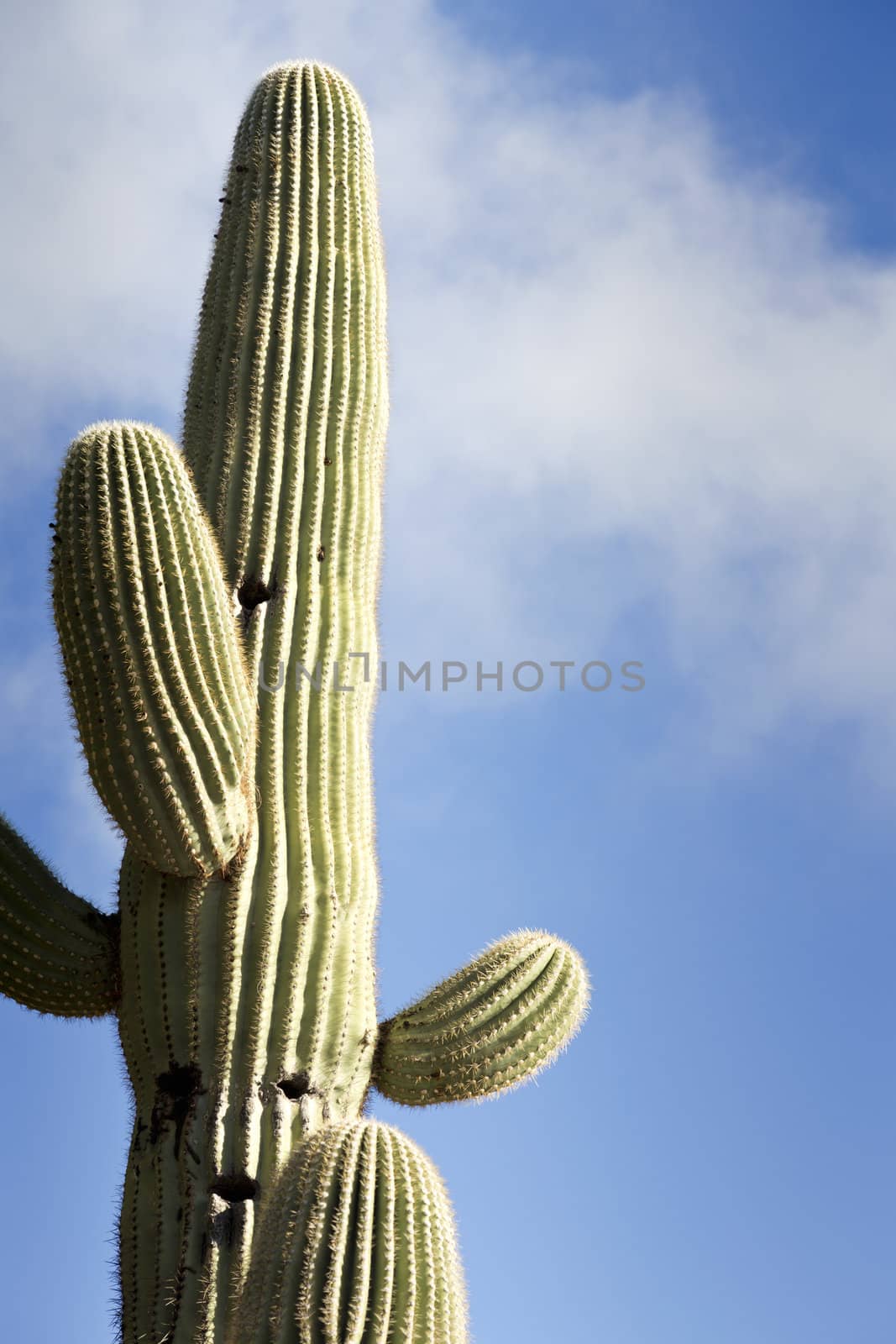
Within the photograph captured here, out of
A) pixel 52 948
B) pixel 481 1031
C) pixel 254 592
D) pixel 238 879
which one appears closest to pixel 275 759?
pixel 238 879

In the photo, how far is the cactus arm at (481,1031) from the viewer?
4.52 m

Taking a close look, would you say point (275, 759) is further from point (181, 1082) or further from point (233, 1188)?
point (233, 1188)

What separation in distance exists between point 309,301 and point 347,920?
2.12 m

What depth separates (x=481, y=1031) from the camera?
452 cm

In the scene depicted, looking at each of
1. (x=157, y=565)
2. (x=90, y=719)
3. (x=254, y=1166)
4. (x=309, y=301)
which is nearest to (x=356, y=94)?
(x=309, y=301)

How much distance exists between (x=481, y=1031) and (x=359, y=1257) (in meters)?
1.15

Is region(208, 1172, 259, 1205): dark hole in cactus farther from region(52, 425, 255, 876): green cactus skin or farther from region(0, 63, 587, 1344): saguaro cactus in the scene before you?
region(52, 425, 255, 876): green cactus skin

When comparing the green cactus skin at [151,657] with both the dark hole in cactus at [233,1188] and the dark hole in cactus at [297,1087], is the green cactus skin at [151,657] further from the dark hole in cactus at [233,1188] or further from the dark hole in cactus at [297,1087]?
the dark hole in cactus at [233,1188]

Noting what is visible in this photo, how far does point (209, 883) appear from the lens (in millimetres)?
4438

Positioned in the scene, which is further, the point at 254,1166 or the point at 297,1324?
the point at 254,1166

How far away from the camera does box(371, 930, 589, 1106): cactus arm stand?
14.8 ft

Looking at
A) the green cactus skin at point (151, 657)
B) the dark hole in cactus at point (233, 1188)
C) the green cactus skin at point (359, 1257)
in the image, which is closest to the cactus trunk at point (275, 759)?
the dark hole in cactus at point (233, 1188)

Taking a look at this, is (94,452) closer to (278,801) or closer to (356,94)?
(278,801)

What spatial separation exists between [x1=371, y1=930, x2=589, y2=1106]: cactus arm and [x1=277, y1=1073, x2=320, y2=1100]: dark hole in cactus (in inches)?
12.4
